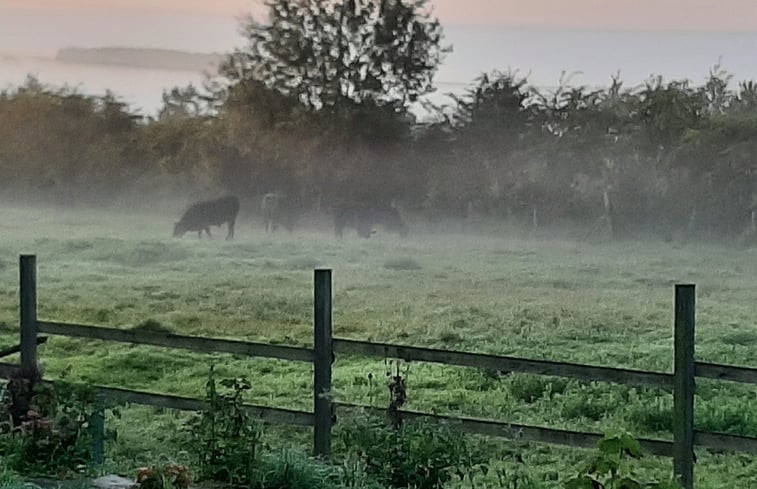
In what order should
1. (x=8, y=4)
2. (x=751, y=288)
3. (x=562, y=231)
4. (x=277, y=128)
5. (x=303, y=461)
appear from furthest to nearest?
(x=8, y=4) → (x=277, y=128) → (x=562, y=231) → (x=751, y=288) → (x=303, y=461)

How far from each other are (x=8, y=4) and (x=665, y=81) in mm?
3187

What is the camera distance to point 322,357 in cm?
443

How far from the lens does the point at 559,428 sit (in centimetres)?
435

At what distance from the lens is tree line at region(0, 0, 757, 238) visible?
4.36 meters

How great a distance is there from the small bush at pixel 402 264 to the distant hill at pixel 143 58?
4.01 feet

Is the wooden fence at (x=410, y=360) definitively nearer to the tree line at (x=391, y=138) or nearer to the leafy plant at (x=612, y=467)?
the tree line at (x=391, y=138)

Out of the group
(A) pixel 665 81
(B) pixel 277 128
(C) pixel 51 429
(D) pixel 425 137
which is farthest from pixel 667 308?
(C) pixel 51 429

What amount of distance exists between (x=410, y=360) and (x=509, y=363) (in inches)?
16.7

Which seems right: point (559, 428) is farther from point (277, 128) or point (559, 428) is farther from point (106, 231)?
point (106, 231)

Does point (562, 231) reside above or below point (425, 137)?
below

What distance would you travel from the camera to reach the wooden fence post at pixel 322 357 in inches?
174

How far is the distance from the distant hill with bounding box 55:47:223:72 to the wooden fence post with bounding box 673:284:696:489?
240 cm

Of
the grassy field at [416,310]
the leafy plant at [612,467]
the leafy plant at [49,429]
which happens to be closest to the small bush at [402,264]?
the grassy field at [416,310]

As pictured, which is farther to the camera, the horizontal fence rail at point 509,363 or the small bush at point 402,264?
the small bush at point 402,264
